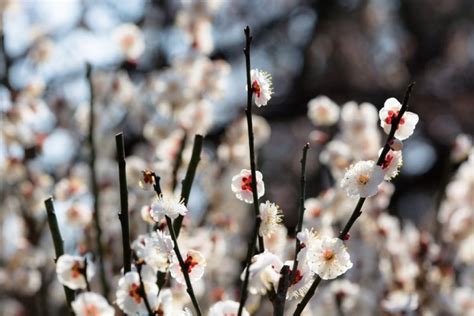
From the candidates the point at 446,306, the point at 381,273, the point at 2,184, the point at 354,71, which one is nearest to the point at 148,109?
the point at 2,184

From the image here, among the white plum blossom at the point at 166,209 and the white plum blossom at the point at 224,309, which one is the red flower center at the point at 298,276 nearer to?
the white plum blossom at the point at 224,309

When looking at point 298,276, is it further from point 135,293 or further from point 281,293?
point 135,293

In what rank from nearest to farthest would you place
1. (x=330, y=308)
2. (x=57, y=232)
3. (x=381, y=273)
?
(x=57, y=232)
(x=330, y=308)
(x=381, y=273)

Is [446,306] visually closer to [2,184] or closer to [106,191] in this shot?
[106,191]

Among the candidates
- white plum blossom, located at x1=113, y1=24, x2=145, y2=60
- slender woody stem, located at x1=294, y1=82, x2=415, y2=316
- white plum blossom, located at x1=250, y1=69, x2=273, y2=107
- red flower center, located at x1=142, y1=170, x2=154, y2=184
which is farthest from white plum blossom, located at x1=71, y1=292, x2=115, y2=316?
white plum blossom, located at x1=113, y1=24, x2=145, y2=60

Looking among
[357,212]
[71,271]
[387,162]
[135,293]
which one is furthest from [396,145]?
[71,271]

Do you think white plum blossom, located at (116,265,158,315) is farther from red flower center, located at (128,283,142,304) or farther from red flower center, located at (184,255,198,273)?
red flower center, located at (184,255,198,273)
